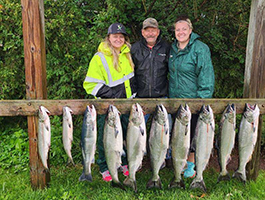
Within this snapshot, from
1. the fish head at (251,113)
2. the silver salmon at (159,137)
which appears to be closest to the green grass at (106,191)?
the silver salmon at (159,137)

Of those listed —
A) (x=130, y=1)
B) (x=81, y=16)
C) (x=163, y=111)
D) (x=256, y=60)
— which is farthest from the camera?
(x=81, y=16)

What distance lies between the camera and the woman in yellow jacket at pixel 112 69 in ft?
11.3

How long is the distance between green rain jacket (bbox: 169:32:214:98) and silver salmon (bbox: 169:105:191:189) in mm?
643

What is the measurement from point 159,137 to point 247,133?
1.11 metres

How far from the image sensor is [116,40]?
11.4 ft

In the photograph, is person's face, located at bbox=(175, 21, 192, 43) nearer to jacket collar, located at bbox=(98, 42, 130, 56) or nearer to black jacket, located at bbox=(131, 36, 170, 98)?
black jacket, located at bbox=(131, 36, 170, 98)

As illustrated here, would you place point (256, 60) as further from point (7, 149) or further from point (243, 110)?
point (7, 149)

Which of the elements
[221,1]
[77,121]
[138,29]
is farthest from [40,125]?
[221,1]

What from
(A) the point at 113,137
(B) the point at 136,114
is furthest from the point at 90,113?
(B) the point at 136,114

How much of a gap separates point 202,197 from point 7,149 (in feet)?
11.9

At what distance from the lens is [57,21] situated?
184 inches

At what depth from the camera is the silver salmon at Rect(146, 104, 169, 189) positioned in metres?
2.79

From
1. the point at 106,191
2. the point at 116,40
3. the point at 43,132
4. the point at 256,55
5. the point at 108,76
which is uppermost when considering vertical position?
the point at 116,40

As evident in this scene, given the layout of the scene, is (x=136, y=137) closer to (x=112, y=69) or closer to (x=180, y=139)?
(x=180, y=139)
